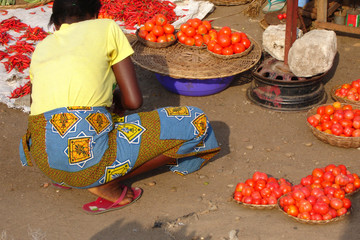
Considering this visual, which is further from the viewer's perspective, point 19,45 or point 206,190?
point 19,45

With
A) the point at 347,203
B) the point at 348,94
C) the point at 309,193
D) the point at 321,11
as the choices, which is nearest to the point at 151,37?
the point at 348,94

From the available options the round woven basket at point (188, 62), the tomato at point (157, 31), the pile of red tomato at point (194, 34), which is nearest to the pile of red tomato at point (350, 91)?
the round woven basket at point (188, 62)

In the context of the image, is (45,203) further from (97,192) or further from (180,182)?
(180,182)

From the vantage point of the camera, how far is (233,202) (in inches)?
140

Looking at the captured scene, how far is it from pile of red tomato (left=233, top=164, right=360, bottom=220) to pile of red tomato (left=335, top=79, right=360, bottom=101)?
1.36 m

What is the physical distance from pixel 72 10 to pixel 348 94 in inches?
114

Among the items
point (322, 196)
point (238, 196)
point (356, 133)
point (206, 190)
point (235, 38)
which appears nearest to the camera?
point (322, 196)

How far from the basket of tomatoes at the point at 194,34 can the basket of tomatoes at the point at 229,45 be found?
167mm

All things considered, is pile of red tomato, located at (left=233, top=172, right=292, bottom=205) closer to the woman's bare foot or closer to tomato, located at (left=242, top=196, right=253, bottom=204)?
tomato, located at (left=242, top=196, right=253, bottom=204)

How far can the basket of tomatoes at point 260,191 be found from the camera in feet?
11.1

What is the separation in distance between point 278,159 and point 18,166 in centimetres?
238

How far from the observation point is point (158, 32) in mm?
5379

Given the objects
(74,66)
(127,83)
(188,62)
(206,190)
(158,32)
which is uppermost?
(74,66)

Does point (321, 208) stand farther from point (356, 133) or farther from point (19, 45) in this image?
point (19, 45)
